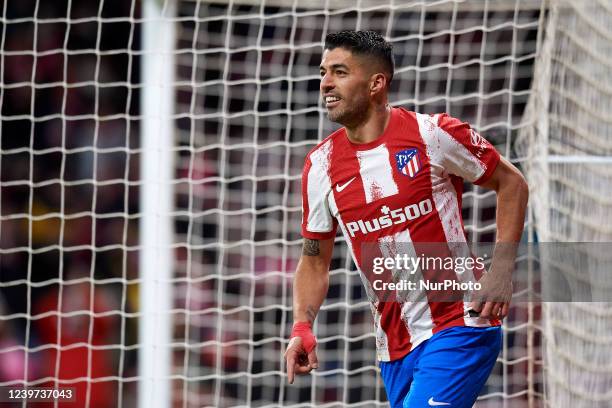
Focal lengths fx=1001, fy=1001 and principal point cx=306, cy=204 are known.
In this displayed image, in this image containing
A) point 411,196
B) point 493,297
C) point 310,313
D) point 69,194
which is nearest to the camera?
point 493,297

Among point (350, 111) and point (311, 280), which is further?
point (311, 280)

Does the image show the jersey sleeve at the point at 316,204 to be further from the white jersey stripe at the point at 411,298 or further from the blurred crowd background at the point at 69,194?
the blurred crowd background at the point at 69,194

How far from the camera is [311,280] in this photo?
339cm

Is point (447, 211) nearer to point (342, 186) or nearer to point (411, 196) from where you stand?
point (411, 196)

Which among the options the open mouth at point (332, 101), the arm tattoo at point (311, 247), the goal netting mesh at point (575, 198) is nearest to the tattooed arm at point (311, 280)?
the arm tattoo at point (311, 247)

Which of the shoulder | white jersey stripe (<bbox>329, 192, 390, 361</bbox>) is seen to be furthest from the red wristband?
the shoulder

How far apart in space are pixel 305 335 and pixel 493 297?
0.60m

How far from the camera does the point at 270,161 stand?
6.69m

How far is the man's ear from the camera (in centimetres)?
330

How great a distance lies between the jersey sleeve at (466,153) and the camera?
3238 millimetres

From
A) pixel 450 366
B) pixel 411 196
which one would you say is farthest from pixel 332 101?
pixel 450 366

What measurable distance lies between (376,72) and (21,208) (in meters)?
3.90

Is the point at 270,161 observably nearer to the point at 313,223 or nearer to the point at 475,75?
Answer: the point at 475,75

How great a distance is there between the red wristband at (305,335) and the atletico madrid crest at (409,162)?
595 mm
